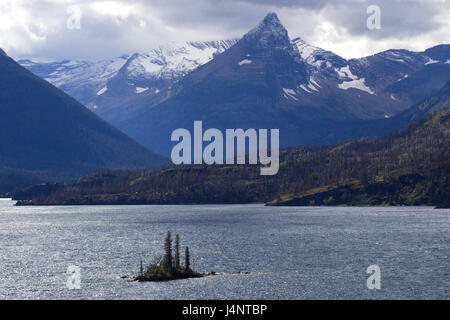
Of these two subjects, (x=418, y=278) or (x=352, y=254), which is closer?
(x=418, y=278)

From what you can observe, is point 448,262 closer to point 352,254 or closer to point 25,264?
point 352,254

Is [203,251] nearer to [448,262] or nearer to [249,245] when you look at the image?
[249,245]

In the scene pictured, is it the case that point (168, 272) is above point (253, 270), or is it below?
above

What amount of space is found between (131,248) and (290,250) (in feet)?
133

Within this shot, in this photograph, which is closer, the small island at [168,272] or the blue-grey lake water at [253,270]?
the blue-grey lake water at [253,270]

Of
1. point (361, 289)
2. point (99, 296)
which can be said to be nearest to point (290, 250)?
point (361, 289)

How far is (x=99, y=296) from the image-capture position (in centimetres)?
12306

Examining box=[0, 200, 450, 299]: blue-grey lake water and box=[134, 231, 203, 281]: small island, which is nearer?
box=[0, 200, 450, 299]: blue-grey lake water

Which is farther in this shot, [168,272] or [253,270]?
[253,270]

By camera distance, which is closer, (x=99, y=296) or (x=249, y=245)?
(x=99, y=296)

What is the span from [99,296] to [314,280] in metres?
38.9
